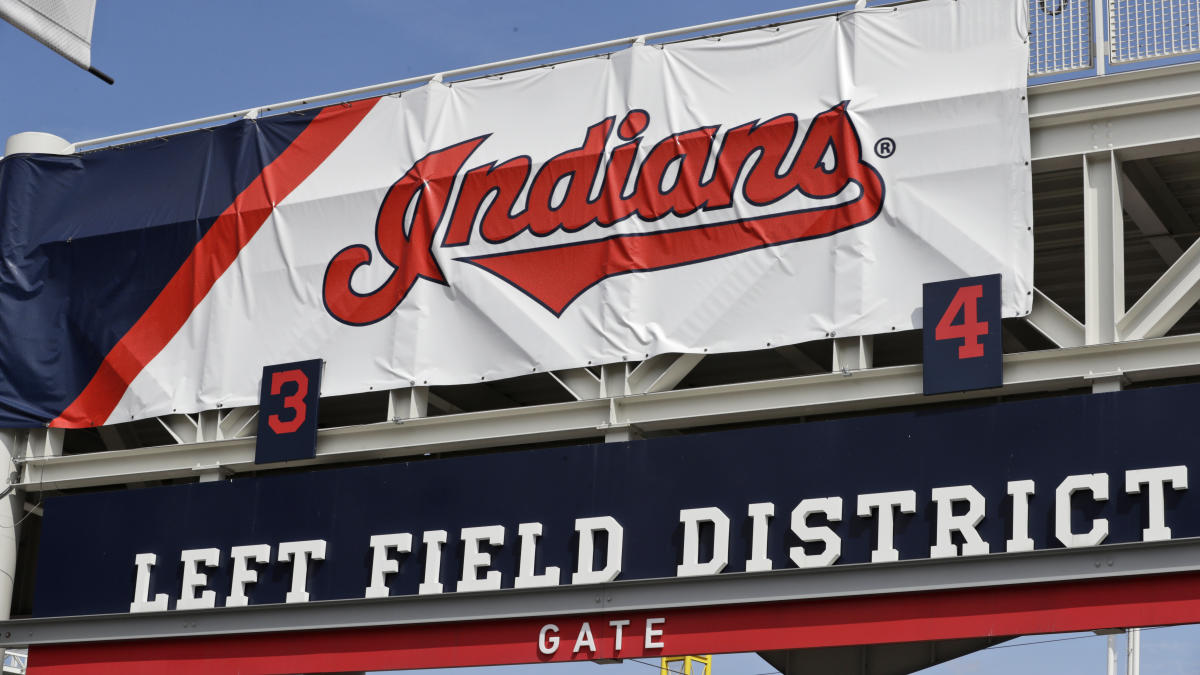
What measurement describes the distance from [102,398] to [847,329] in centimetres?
986

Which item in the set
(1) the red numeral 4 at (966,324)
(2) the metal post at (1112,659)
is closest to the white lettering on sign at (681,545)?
(1) the red numeral 4 at (966,324)

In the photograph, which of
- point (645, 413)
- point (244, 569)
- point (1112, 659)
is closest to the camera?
point (645, 413)

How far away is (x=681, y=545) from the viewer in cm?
1742

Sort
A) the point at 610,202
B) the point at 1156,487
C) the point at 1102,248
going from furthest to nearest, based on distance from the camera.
Result: the point at 610,202 → the point at 1102,248 → the point at 1156,487

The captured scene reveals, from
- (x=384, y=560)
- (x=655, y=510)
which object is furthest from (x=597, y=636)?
(x=384, y=560)

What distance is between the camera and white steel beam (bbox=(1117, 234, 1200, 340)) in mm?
16188

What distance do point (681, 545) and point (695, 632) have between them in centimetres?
92

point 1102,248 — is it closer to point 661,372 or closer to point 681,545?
point 661,372

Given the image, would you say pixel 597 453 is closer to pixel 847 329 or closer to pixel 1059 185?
pixel 847 329

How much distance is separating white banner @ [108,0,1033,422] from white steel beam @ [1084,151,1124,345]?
0.60 m

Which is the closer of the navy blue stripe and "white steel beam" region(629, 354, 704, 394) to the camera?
"white steel beam" region(629, 354, 704, 394)

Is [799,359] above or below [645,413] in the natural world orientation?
above

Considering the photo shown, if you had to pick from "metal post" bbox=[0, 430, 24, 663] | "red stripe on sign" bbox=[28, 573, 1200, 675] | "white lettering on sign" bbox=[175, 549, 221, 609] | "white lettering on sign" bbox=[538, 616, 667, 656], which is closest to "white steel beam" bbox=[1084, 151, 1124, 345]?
"red stripe on sign" bbox=[28, 573, 1200, 675]

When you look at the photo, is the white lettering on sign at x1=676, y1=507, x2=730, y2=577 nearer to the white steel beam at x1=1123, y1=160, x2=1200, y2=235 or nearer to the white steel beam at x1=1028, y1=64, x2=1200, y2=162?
the white steel beam at x1=1028, y1=64, x2=1200, y2=162
